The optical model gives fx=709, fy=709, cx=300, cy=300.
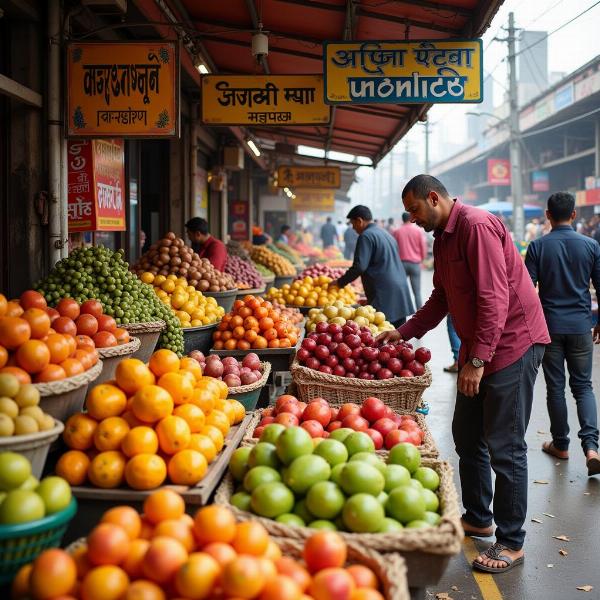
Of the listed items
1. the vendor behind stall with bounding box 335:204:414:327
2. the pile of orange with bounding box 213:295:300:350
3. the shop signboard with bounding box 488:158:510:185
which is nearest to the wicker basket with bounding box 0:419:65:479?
the pile of orange with bounding box 213:295:300:350

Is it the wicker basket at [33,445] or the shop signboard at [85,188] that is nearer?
the wicker basket at [33,445]

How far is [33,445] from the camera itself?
254 cm

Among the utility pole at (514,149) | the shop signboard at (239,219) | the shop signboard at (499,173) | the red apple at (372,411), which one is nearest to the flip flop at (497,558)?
the red apple at (372,411)

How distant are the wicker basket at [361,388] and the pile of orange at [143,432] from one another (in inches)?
70.6

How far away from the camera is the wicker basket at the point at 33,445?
246cm

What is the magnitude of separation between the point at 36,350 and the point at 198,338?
3.55 m

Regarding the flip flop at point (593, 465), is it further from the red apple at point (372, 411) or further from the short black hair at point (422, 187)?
the short black hair at point (422, 187)

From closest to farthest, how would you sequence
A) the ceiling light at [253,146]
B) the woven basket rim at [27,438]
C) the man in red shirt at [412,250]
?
the woven basket rim at [27,438] < the man in red shirt at [412,250] < the ceiling light at [253,146]

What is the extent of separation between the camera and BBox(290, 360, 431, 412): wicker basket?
5047 mm

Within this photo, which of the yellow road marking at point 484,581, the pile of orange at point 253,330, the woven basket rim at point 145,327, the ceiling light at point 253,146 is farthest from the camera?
the ceiling light at point 253,146

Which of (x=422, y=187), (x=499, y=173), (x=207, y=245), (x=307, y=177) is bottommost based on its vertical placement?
(x=207, y=245)

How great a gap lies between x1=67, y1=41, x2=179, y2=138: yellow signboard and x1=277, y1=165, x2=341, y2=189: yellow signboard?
443 inches

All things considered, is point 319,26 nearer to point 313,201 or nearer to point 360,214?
point 360,214

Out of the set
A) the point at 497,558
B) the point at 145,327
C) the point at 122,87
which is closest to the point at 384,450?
the point at 497,558
